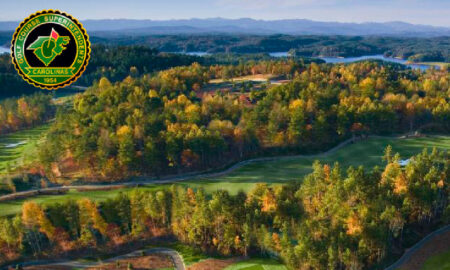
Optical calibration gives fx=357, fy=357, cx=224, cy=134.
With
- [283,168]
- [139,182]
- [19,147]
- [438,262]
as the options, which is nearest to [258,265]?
[438,262]

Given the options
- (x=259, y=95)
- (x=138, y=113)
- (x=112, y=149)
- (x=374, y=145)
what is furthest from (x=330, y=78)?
(x=112, y=149)

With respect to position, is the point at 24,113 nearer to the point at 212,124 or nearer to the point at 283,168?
the point at 212,124

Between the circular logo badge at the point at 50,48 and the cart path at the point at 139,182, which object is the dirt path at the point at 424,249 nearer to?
the cart path at the point at 139,182

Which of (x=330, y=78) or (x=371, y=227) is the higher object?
(x=330, y=78)

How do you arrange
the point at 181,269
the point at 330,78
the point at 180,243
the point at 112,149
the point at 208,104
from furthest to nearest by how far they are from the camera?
the point at 330,78 → the point at 208,104 → the point at 112,149 → the point at 180,243 → the point at 181,269

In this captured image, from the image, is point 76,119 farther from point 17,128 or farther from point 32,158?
point 17,128

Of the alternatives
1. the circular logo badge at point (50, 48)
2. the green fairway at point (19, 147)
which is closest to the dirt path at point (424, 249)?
the circular logo badge at point (50, 48)
